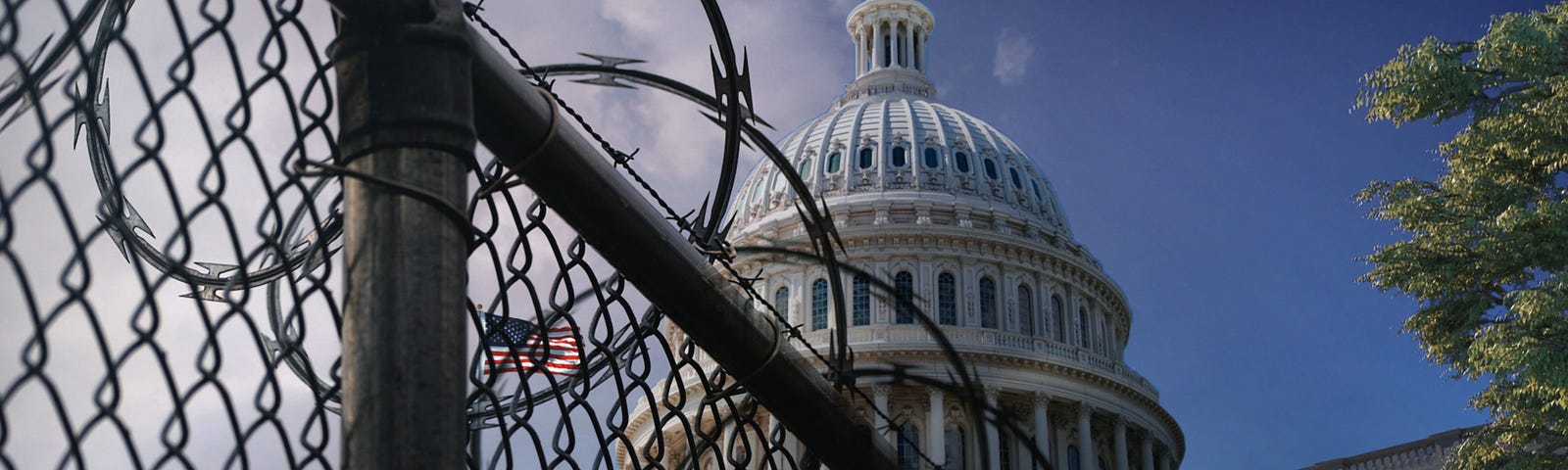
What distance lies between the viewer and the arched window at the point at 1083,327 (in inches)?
3054

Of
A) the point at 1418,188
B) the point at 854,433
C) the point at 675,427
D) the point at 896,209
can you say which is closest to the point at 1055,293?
the point at 896,209

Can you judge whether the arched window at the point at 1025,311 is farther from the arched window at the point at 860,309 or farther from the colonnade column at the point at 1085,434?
the arched window at the point at 860,309

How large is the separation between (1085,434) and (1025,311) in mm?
6063

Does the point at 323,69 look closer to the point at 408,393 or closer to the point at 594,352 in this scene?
the point at 408,393

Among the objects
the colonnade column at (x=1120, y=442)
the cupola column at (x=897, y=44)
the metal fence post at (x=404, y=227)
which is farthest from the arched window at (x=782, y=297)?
the metal fence post at (x=404, y=227)

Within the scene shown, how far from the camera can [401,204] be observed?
7.67 feet

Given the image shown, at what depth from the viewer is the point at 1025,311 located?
250 feet

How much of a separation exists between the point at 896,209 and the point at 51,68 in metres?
75.3

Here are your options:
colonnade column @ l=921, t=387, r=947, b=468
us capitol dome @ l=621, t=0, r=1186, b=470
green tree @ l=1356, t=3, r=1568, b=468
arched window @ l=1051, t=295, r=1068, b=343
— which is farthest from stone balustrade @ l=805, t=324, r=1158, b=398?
green tree @ l=1356, t=3, r=1568, b=468

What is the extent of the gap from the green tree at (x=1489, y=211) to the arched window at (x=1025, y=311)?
50.0 metres

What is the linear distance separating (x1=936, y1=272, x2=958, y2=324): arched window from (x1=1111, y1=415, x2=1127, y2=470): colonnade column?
7.95 metres

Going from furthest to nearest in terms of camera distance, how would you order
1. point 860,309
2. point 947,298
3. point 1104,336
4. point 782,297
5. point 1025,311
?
point 1104,336, point 1025,311, point 947,298, point 782,297, point 860,309

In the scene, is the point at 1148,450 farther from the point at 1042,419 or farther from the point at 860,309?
the point at 860,309

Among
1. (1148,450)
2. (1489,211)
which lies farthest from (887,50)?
(1489,211)
